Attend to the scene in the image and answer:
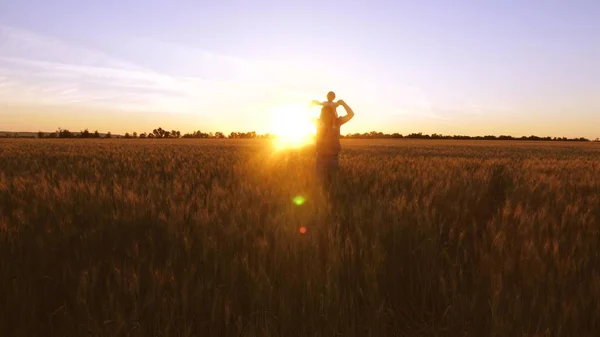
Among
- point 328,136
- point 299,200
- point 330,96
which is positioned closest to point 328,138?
point 328,136

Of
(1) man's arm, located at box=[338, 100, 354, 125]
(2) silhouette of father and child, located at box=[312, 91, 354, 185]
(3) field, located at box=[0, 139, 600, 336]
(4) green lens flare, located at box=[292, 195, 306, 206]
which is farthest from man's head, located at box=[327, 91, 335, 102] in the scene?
(3) field, located at box=[0, 139, 600, 336]

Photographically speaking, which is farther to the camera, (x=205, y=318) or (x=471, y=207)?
(x=471, y=207)

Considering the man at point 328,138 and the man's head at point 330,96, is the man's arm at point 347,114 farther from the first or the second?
the man's head at point 330,96

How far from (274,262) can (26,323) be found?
1.37 m

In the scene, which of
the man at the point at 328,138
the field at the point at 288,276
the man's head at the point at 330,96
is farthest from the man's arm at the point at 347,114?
the field at the point at 288,276

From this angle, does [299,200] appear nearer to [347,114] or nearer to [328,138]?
[328,138]

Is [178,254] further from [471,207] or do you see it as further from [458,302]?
[471,207]

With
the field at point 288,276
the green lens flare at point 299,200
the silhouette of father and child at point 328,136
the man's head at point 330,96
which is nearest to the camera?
the field at point 288,276

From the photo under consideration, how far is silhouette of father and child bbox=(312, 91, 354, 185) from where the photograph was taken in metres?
7.51

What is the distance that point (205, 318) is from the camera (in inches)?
87.0

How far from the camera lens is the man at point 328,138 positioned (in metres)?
7.57

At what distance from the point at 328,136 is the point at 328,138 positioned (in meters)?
0.06

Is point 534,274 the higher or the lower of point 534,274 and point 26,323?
the higher

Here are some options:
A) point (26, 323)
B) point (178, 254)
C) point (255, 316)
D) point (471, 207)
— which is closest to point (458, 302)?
point (255, 316)
